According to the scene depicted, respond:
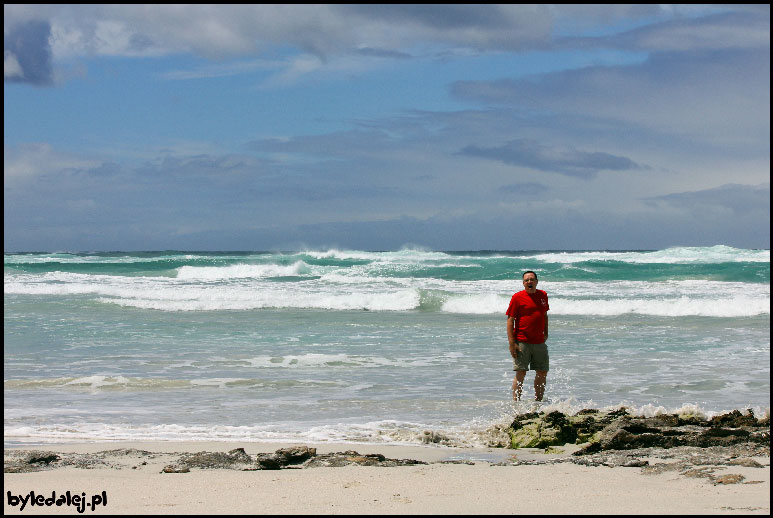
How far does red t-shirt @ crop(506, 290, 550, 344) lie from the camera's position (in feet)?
27.3

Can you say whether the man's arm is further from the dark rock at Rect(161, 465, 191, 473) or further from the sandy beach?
the dark rock at Rect(161, 465, 191, 473)

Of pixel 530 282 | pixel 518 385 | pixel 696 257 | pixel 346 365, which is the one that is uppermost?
pixel 696 257

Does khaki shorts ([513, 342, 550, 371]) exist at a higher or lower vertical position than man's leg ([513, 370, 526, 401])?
higher

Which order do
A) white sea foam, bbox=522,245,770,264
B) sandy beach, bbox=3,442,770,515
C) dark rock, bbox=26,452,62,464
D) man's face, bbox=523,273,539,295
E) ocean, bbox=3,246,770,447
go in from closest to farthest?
sandy beach, bbox=3,442,770,515, dark rock, bbox=26,452,62,464, ocean, bbox=3,246,770,447, man's face, bbox=523,273,539,295, white sea foam, bbox=522,245,770,264

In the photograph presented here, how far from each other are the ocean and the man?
0.31m

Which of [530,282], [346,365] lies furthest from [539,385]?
[346,365]

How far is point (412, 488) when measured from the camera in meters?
4.42

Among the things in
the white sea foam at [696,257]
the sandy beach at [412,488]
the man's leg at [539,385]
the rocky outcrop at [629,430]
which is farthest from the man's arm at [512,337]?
the white sea foam at [696,257]

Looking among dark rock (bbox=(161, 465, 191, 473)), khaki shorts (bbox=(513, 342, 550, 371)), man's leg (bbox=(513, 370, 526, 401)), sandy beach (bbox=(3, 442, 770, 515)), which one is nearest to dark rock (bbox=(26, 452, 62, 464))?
sandy beach (bbox=(3, 442, 770, 515))

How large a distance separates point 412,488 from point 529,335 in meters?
4.18

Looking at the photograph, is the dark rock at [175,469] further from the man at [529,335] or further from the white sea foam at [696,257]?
the white sea foam at [696,257]

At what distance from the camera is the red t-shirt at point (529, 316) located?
8.31 m

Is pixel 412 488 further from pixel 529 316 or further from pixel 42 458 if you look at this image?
pixel 529 316

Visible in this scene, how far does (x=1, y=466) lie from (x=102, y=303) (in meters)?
17.9
